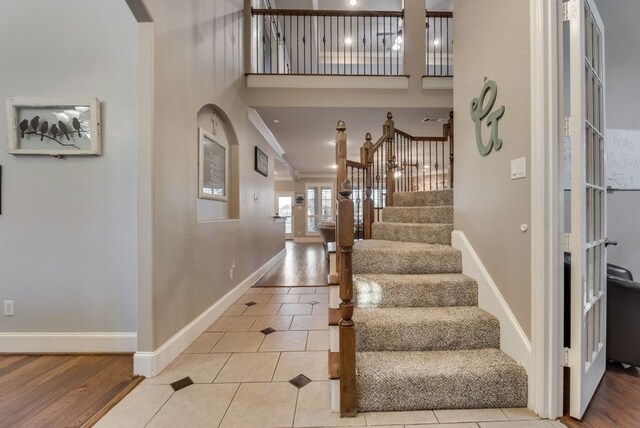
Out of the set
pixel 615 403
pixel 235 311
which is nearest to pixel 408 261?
pixel 615 403

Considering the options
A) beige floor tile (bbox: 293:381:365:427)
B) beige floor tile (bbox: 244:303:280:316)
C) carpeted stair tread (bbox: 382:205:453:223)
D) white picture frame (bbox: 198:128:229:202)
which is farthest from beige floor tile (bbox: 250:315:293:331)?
carpeted stair tread (bbox: 382:205:453:223)

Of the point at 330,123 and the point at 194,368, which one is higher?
the point at 330,123

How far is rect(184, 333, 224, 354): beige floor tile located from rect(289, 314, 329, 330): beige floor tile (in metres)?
0.66

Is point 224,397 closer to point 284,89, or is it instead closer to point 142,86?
point 142,86

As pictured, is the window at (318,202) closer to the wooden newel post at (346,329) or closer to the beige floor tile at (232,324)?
the beige floor tile at (232,324)

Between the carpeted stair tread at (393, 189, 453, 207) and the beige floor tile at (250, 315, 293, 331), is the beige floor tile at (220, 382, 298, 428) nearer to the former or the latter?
the beige floor tile at (250, 315, 293, 331)

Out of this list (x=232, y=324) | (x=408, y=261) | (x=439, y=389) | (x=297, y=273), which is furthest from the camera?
(x=297, y=273)

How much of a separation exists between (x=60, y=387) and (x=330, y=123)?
4.37 metres

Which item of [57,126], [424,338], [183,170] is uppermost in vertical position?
[57,126]

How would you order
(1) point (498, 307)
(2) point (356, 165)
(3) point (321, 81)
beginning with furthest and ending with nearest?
1. (3) point (321, 81)
2. (2) point (356, 165)
3. (1) point (498, 307)

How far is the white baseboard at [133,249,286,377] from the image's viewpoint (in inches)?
69.6

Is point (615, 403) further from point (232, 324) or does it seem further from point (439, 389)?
point (232, 324)

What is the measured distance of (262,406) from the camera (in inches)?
58.7

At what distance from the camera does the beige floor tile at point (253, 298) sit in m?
3.24
